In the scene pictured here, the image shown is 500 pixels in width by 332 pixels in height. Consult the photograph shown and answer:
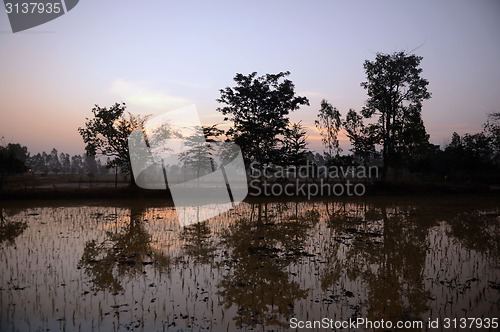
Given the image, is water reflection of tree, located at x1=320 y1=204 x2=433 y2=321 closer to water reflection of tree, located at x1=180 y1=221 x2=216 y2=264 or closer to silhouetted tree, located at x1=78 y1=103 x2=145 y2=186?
water reflection of tree, located at x1=180 y1=221 x2=216 y2=264

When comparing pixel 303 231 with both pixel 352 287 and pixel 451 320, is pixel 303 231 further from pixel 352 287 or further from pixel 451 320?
pixel 451 320

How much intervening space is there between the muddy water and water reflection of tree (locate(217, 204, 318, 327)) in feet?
0.14

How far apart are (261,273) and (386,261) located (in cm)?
462

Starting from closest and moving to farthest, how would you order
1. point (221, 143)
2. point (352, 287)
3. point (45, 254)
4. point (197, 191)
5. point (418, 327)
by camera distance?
point (418, 327)
point (352, 287)
point (45, 254)
point (197, 191)
point (221, 143)

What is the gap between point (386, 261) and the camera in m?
9.97

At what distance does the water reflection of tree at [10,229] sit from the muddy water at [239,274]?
0.19ft

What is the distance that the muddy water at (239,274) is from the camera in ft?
20.7

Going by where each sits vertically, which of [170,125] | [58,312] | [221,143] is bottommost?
[58,312]

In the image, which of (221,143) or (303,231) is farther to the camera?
(221,143)

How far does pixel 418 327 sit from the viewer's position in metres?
5.77

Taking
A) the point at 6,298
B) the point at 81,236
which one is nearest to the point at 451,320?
the point at 6,298

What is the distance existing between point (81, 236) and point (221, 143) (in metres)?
26.3

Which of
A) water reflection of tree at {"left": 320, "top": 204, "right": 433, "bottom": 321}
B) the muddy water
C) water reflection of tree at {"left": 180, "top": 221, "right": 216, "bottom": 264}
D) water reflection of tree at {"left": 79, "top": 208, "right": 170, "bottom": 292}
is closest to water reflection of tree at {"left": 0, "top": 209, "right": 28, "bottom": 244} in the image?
the muddy water

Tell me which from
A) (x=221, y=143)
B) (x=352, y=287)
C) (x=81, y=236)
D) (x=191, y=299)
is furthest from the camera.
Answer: (x=221, y=143)
